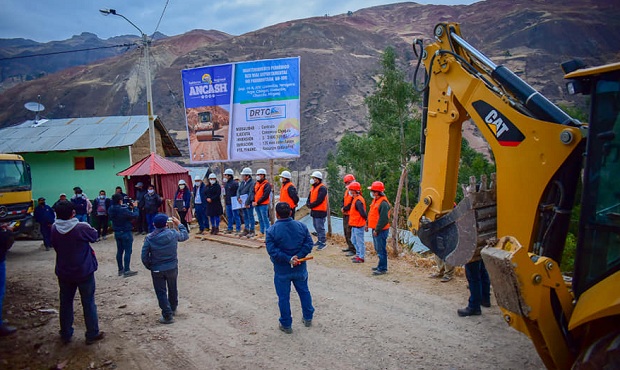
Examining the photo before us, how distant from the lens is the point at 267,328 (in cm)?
556

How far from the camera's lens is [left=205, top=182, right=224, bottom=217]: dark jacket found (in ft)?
38.3

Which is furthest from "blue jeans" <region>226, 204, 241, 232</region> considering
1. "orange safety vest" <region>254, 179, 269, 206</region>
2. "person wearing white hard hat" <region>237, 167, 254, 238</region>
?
"orange safety vest" <region>254, 179, 269, 206</region>

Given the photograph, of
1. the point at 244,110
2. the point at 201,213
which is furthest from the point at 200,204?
the point at 244,110

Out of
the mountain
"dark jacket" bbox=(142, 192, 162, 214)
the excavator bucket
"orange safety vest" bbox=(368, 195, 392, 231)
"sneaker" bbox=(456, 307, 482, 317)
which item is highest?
the mountain

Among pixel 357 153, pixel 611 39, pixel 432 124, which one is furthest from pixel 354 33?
pixel 432 124

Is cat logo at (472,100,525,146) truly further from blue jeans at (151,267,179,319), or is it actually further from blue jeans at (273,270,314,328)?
blue jeans at (151,267,179,319)

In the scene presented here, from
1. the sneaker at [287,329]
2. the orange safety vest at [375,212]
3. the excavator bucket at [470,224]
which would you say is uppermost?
the excavator bucket at [470,224]

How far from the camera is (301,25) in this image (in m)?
71.4

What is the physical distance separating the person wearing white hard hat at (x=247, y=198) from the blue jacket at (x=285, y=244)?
230 inches

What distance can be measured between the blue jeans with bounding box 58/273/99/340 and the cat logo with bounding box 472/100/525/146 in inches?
205

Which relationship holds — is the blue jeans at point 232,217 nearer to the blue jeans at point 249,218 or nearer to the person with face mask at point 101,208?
the blue jeans at point 249,218

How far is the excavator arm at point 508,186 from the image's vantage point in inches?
124

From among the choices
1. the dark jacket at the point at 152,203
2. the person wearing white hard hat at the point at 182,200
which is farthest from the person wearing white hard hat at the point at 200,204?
the dark jacket at the point at 152,203

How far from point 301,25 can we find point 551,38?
143 feet
